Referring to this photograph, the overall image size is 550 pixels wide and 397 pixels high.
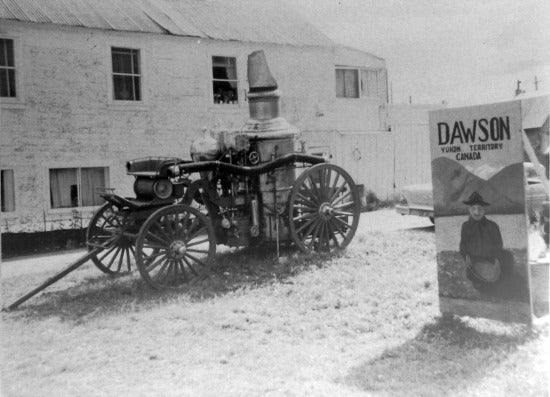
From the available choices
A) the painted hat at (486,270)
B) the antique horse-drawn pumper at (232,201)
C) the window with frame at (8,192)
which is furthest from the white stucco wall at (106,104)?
the painted hat at (486,270)

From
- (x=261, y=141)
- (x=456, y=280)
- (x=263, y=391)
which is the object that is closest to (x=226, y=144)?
(x=261, y=141)

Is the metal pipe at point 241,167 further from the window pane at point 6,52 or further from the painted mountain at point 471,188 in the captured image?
the window pane at point 6,52

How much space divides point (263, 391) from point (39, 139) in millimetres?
7869

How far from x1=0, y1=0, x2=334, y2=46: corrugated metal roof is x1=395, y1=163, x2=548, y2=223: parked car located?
4966 mm

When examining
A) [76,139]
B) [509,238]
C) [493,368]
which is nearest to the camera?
[493,368]

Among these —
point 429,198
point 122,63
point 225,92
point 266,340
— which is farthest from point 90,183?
point 266,340

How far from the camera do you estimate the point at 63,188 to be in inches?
438

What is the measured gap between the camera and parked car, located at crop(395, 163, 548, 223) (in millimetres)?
10344

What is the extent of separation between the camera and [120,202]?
705 centimetres

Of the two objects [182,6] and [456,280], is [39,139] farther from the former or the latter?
[456,280]

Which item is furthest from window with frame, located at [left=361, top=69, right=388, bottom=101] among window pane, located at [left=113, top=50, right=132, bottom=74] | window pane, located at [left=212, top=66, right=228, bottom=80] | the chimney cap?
the chimney cap

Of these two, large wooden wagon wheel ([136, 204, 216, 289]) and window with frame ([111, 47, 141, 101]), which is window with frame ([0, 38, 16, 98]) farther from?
large wooden wagon wheel ([136, 204, 216, 289])

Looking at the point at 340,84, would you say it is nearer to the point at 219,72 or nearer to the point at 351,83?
the point at 351,83

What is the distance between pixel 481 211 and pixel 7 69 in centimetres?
695
